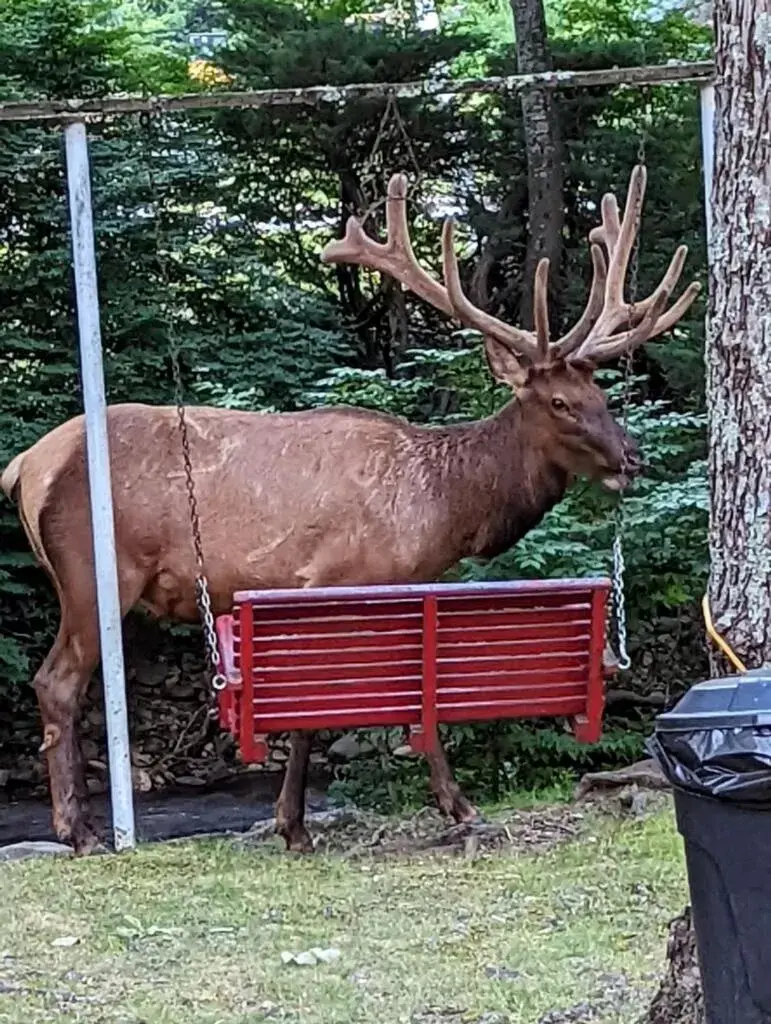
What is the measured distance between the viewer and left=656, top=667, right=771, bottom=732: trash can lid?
288 centimetres

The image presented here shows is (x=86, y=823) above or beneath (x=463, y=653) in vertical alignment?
beneath

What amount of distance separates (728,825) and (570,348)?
4152mm

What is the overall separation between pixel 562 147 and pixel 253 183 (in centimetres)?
207

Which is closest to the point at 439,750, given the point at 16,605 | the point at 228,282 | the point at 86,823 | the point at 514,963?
the point at 86,823

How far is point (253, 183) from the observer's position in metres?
11.1

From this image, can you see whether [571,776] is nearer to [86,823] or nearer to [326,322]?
[86,823]

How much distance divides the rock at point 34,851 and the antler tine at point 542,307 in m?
2.85

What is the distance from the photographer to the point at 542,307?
6438 mm

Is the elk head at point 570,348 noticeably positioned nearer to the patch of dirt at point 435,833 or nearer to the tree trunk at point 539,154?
the patch of dirt at point 435,833

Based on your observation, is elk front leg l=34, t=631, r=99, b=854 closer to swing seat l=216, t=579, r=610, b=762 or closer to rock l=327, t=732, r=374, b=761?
swing seat l=216, t=579, r=610, b=762

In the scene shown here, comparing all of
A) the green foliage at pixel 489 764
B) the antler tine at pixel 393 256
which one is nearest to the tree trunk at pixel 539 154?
the green foliage at pixel 489 764

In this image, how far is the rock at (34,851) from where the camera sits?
6862mm

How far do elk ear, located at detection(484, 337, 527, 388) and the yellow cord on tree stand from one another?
Answer: 339 centimetres

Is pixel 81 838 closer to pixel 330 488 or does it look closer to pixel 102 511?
pixel 102 511
